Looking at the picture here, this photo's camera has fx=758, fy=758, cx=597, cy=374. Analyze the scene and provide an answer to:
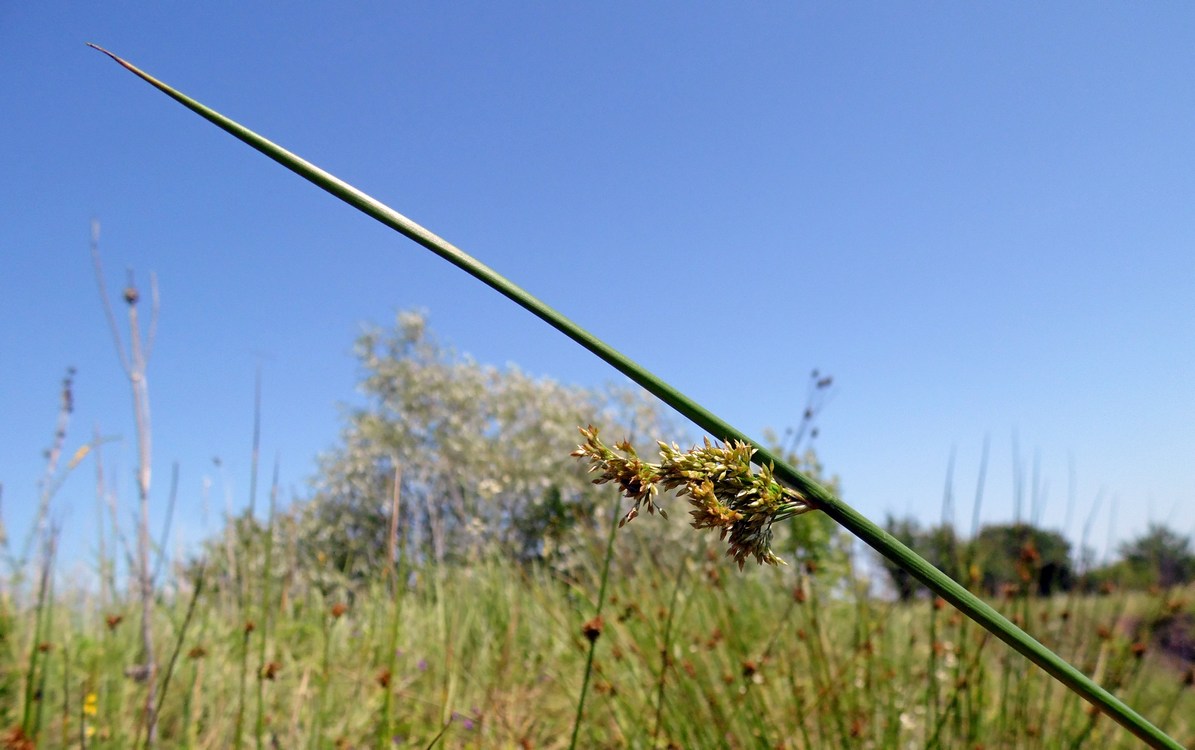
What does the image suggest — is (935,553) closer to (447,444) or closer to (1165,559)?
(1165,559)

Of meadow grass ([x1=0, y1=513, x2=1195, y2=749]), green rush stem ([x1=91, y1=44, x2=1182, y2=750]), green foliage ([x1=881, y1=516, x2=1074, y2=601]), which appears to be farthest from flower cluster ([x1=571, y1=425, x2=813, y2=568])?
meadow grass ([x1=0, y1=513, x2=1195, y2=749])

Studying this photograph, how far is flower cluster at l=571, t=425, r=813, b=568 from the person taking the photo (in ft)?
1.93

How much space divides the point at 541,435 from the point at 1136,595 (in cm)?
895

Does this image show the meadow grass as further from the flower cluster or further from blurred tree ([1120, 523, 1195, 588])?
the flower cluster

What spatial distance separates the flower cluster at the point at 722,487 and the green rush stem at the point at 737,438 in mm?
18

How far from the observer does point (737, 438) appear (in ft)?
1.90

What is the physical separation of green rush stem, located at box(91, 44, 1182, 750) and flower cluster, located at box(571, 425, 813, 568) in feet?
0.06

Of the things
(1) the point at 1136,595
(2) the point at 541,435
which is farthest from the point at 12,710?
(1) the point at 1136,595

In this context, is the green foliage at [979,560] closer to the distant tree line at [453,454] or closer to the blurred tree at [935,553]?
the blurred tree at [935,553]

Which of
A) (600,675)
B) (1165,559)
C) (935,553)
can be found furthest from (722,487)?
(1165,559)

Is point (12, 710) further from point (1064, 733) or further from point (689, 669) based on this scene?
point (1064, 733)

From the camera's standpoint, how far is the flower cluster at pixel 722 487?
23.1 inches

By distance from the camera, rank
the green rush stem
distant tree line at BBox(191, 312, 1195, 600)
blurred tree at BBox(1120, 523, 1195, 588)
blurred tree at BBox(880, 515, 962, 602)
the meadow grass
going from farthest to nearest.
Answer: distant tree line at BBox(191, 312, 1195, 600) → blurred tree at BBox(1120, 523, 1195, 588) → blurred tree at BBox(880, 515, 962, 602) → the meadow grass → the green rush stem

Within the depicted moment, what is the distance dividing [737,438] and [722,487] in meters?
0.05
